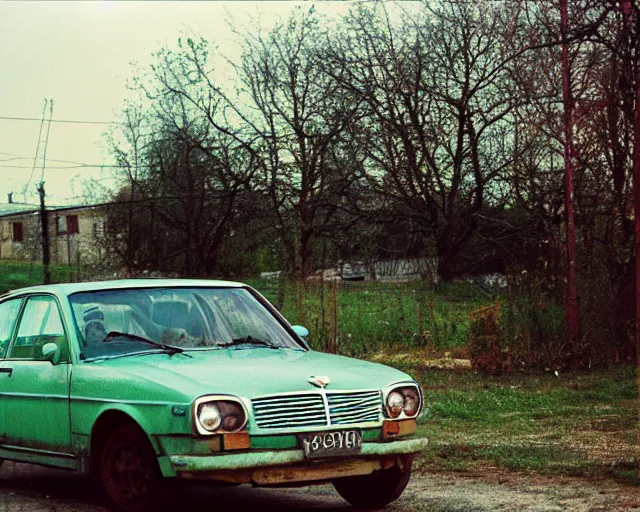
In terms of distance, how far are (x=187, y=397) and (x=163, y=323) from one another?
1.53 meters

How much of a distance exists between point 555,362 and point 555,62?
9009 mm

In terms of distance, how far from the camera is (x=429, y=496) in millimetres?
8656

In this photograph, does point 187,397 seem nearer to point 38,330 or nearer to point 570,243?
point 38,330

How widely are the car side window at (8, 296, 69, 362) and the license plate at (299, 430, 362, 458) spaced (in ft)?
7.01

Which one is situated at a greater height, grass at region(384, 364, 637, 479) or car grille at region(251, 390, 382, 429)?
car grille at region(251, 390, 382, 429)

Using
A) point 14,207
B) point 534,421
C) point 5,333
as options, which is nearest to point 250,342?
point 5,333

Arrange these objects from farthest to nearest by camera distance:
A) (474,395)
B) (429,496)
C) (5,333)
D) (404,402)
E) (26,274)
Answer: (26,274)
(474,395)
(5,333)
(429,496)
(404,402)

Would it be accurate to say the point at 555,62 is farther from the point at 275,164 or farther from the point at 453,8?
the point at 275,164

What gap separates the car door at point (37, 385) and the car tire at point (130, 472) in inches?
23.2

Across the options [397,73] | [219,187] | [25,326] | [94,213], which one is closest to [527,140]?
[397,73]

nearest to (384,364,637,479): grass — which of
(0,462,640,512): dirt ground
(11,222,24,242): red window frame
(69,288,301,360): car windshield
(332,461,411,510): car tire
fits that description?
(0,462,640,512): dirt ground

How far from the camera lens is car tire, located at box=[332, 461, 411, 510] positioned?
8055 mm

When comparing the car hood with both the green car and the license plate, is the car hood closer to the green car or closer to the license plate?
the green car

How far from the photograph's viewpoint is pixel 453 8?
102ft
